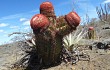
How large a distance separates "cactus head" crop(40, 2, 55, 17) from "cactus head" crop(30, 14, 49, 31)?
0.34 meters

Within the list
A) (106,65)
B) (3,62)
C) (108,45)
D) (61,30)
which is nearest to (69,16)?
(61,30)

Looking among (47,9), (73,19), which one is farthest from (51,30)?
(73,19)

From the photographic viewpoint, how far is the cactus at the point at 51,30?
5905 millimetres

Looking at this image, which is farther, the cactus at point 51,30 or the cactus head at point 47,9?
the cactus head at point 47,9

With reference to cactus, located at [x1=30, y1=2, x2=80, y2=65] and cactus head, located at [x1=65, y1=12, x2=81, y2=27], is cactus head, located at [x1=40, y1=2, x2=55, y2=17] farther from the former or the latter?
cactus head, located at [x1=65, y1=12, x2=81, y2=27]

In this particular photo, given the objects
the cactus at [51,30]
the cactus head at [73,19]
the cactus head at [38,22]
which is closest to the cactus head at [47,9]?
the cactus at [51,30]

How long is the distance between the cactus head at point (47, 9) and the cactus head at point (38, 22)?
0.34 m

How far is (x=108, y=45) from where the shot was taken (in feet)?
25.3

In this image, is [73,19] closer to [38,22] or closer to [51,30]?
[51,30]

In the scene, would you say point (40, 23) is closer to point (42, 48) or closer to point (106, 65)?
point (42, 48)

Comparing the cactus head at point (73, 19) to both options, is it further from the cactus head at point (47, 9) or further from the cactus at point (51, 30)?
the cactus head at point (47, 9)

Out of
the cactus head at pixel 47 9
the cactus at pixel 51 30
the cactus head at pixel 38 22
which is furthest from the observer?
the cactus head at pixel 47 9

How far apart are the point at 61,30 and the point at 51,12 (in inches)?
20.4

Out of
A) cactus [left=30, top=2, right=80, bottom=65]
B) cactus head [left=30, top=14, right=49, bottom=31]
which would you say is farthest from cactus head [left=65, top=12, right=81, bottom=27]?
cactus head [left=30, top=14, right=49, bottom=31]
